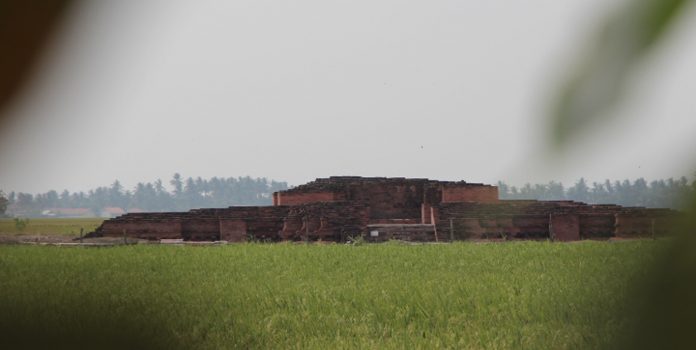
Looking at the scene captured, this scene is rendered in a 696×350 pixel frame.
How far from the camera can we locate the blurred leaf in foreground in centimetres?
14

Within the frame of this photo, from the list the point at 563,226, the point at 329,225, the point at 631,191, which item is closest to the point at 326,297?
the point at 631,191

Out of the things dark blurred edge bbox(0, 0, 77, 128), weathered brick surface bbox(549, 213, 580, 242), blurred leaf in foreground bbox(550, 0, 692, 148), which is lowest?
weathered brick surface bbox(549, 213, 580, 242)

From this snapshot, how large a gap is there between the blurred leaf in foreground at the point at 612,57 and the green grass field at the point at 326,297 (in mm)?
31

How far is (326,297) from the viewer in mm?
3832

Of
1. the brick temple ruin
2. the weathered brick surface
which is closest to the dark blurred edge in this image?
the brick temple ruin

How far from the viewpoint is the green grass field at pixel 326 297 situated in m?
0.17

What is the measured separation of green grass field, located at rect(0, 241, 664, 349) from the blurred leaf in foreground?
3 centimetres

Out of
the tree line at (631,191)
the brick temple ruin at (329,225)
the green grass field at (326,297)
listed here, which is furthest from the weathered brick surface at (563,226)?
the tree line at (631,191)

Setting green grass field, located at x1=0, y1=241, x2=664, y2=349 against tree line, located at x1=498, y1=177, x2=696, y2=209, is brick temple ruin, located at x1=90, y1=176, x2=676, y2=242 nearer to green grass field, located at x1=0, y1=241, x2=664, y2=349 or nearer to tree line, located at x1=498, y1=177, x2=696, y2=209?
green grass field, located at x1=0, y1=241, x2=664, y2=349

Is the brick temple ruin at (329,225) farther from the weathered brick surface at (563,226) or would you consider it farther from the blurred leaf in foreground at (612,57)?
the blurred leaf in foreground at (612,57)

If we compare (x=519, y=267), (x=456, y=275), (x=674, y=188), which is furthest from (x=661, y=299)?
(x=519, y=267)

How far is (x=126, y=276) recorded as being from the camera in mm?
211

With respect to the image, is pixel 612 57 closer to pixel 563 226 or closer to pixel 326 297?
pixel 326 297

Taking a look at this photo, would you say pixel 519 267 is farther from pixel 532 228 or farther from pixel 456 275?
pixel 532 228
